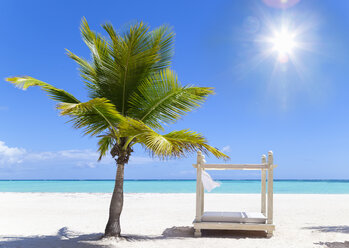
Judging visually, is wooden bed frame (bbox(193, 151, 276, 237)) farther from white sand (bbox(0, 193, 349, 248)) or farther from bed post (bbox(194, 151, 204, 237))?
white sand (bbox(0, 193, 349, 248))

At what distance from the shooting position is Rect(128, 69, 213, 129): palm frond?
7.80 meters

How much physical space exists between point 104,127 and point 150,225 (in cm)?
389

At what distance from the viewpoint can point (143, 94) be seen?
802 centimetres

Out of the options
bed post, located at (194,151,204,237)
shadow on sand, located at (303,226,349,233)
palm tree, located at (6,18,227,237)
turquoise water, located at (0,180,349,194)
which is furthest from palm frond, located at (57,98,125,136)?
turquoise water, located at (0,180,349,194)

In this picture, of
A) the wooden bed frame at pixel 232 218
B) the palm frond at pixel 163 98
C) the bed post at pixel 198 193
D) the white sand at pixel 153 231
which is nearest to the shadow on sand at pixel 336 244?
the white sand at pixel 153 231

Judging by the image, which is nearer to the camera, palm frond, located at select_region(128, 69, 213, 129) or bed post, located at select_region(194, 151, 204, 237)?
palm frond, located at select_region(128, 69, 213, 129)

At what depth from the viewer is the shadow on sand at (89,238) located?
7.60m

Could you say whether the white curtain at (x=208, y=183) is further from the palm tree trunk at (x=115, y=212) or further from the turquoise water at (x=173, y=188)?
the turquoise water at (x=173, y=188)

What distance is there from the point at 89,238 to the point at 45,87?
3.68m

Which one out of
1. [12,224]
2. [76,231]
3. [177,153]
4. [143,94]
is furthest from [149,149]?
[12,224]

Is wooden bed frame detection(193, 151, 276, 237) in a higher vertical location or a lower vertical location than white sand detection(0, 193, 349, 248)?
higher

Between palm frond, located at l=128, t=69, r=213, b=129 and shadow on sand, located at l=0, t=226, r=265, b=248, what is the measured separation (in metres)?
2.78

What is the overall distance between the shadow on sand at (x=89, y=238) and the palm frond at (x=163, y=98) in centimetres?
278

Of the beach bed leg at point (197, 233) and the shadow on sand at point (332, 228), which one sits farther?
the shadow on sand at point (332, 228)
